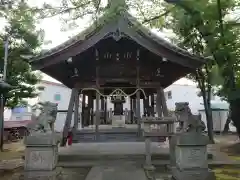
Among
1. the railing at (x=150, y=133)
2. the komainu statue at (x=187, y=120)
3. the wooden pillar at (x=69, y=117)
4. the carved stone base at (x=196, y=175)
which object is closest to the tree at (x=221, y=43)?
the komainu statue at (x=187, y=120)

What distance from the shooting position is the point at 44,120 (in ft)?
22.7

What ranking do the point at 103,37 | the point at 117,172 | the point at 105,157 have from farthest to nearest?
the point at 103,37, the point at 105,157, the point at 117,172

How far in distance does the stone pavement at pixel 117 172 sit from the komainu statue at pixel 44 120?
1835 mm

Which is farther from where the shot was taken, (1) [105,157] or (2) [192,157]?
(1) [105,157]

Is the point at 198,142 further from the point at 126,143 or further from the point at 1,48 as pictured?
the point at 1,48

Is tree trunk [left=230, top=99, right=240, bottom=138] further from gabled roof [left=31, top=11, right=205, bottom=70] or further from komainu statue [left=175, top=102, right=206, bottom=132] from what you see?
gabled roof [left=31, top=11, right=205, bottom=70]

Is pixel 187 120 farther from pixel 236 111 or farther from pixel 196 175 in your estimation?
pixel 236 111

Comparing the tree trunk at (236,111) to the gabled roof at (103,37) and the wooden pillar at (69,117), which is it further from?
the wooden pillar at (69,117)

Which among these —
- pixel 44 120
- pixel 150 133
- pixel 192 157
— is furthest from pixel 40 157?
pixel 192 157

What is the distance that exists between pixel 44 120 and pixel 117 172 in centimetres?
274

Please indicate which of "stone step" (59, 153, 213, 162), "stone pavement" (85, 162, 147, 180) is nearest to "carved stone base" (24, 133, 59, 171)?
"stone pavement" (85, 162, 147, 180)

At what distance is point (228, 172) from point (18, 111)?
103ft

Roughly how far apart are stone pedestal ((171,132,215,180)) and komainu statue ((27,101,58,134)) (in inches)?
134

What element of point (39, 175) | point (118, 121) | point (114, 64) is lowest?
point (39, 175)
